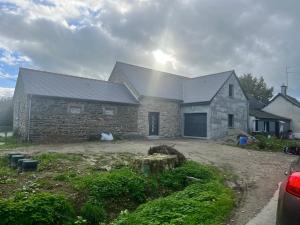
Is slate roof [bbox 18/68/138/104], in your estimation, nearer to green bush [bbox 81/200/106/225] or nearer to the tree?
green bush [bbox 81/200/106/225]

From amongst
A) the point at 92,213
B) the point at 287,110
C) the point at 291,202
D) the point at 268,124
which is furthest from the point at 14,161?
the point at 287,110

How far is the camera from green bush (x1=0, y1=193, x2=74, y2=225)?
427 centimetres

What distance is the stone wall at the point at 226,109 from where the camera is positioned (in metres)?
22.0

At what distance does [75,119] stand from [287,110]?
26808 mm

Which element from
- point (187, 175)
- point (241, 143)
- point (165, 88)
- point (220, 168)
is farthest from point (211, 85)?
point (187, 175)

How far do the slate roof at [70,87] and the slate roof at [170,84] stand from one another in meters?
1.58

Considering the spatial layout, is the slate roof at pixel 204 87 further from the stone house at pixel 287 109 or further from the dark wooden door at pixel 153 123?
the stone house at pixel 287 109

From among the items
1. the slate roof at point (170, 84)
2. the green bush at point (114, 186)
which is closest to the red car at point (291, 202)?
the green bush at point (114, 186)

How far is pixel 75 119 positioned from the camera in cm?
1753

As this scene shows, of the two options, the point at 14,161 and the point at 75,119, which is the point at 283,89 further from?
the point at 14,161

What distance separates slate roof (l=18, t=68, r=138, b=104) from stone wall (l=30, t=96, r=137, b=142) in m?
0.43

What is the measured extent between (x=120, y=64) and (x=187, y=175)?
18.5m

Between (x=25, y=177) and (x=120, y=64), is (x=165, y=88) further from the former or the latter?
(x=25, y=177)

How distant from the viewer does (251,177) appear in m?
8.28
